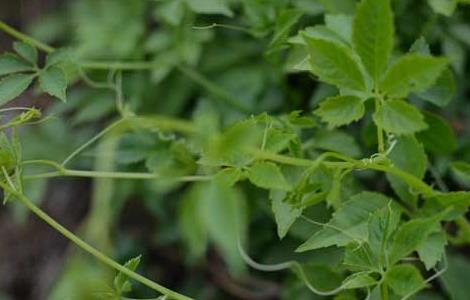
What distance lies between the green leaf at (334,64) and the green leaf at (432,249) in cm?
19

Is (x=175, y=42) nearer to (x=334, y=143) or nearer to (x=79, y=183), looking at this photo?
(x=334, y=143)

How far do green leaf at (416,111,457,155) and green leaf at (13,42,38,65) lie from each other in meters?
0.51

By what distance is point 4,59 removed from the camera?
3.24 feet

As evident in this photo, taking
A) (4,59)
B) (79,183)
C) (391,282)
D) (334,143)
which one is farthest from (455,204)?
(79,183)

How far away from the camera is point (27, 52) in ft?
3.32

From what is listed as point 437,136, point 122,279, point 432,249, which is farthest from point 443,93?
point 122,279

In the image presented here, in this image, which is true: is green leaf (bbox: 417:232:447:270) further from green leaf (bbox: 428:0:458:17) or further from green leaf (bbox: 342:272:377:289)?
green leaf (bbox: 428:0:458:17)

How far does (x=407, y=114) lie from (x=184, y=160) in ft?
1.01

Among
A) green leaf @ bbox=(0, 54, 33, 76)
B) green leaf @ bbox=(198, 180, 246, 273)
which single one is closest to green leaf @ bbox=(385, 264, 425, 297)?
green leaf @ bbox=(198, 180, 246, 273)

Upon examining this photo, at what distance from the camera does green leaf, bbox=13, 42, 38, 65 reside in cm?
100

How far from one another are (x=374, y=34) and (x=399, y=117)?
0.27 ft

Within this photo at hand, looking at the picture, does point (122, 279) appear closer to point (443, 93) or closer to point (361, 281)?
point (361, 281)

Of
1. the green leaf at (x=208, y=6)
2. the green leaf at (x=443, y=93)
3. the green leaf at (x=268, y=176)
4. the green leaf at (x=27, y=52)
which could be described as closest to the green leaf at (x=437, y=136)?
the green leaf at (x=443, y=93)

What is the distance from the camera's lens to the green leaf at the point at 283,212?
0.87 meters
